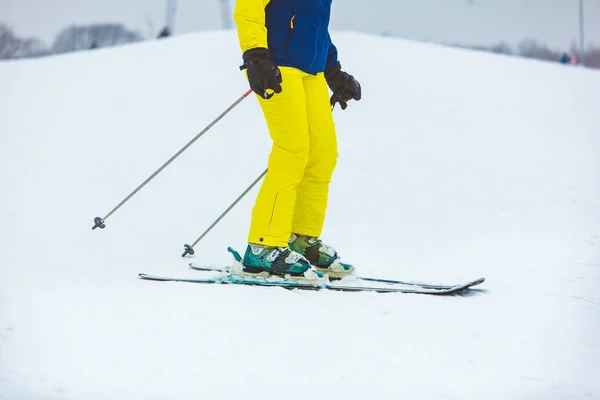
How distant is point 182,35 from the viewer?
16266mm

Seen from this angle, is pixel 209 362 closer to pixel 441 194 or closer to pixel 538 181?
pixel 441 194

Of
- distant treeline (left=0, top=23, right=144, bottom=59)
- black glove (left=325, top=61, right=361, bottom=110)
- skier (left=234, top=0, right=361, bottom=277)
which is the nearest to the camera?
skier (left=234, top=0, right=361, bottom=277)

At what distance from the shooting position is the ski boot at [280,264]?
341 cm

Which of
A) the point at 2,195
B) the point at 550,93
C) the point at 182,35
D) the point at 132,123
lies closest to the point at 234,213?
the point at 2,195

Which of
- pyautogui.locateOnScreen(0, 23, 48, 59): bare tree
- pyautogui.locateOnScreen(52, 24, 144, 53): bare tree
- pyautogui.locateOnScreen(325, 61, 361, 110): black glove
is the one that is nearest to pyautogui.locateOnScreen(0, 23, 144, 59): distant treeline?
pyautogui.locateOnScreen(52, 24, 144, 53): bare tree

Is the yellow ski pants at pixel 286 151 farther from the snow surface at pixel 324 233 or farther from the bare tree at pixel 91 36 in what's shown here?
the bare tree at pixel 91 36

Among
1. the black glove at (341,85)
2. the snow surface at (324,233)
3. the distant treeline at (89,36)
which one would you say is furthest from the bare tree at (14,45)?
the black glove at (341,85)

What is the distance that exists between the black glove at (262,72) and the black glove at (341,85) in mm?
830

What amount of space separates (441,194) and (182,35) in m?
10.6

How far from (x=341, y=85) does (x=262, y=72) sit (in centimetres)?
95

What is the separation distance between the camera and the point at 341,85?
13.4ft

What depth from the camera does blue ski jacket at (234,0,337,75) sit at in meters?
3.37

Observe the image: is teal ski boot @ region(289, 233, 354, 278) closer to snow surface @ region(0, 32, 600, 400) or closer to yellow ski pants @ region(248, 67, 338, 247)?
yellow ski pants @ region(248, 67, 338, 247)

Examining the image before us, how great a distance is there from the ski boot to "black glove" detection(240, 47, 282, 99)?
76cm
